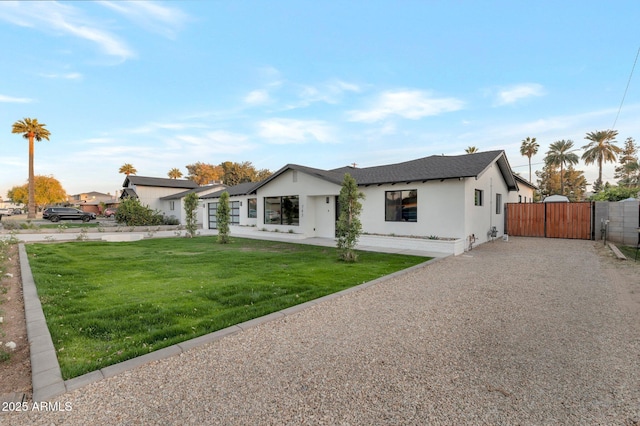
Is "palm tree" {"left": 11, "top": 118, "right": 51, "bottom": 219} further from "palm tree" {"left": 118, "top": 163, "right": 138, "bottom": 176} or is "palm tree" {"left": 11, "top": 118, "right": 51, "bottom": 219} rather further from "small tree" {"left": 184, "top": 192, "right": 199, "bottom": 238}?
"small tree" {"left": 184, "top": 192, "right": 199, "bottom": 238}

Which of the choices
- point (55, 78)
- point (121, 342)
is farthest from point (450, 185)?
point (55, 78)

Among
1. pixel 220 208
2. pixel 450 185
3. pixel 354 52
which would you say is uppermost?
pixel 354 52

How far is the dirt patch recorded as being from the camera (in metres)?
2.59

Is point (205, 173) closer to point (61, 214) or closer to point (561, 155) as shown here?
point (61, 214)

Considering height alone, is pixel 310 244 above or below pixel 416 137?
below

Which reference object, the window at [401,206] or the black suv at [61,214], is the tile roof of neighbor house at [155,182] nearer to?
the black suv at [61,214]

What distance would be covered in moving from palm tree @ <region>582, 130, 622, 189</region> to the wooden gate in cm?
2772

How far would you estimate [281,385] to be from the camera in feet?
8.76

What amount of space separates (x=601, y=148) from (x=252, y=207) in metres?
40.5

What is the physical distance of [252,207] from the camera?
19.5m

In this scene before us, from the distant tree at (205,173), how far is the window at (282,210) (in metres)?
36.8

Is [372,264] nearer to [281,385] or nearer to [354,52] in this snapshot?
[281,385]

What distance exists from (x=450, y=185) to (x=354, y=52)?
7312 mm

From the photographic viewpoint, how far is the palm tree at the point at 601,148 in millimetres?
33562
